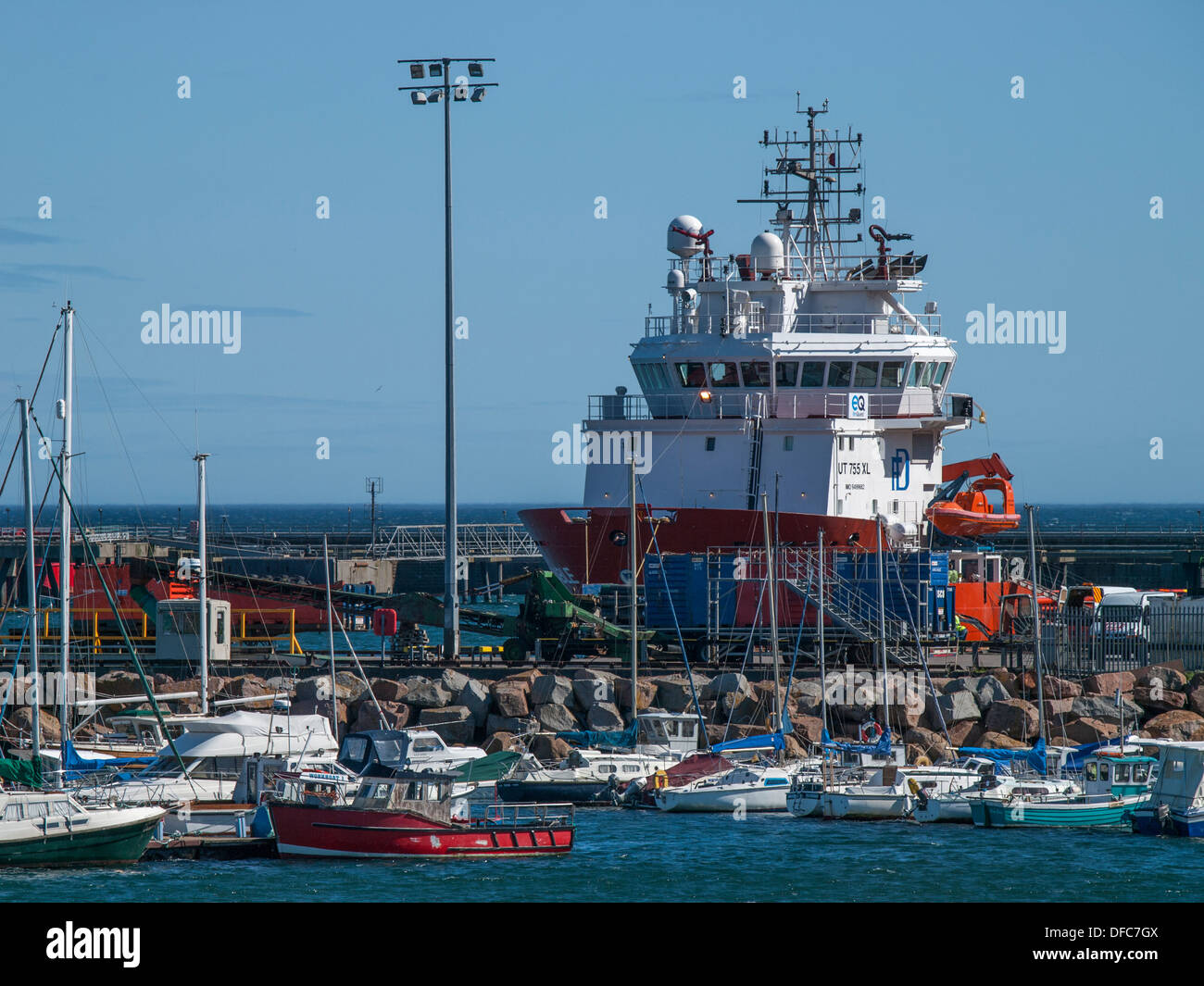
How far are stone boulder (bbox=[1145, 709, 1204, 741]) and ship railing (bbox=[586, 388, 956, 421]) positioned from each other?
904 cm

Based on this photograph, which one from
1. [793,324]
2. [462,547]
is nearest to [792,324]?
[793,324]

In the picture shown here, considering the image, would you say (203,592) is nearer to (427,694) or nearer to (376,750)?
(427,694)

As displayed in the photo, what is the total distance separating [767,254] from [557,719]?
40.7 ft

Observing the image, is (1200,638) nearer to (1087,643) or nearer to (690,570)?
(1087,643)

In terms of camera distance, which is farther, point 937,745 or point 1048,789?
point 937,745

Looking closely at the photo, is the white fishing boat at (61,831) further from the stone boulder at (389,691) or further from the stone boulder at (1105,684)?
the stone boulder at (1105,684)

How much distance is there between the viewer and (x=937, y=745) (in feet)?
109

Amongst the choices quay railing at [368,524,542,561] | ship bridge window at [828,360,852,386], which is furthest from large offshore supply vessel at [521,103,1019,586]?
quay railing at [368,524,542,561]

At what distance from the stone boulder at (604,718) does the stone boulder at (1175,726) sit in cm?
1032

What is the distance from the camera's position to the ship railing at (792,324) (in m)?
39.9

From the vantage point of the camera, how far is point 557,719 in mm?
34469

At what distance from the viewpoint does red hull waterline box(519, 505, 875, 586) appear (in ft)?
124

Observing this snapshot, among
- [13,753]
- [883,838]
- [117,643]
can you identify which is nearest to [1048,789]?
[883,838]
